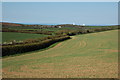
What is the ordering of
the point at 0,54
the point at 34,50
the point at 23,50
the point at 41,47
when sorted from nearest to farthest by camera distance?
1. the point at 0,54
2. the point at 23,50
3. the point at 34,50
4. the point at 41,47

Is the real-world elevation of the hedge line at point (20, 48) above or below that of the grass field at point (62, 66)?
above

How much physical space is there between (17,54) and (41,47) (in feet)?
21.0

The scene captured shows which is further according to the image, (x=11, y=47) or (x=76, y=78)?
(x=11, y=47)

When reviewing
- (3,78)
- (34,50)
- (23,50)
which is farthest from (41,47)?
(3,78)

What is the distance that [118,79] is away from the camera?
9445 mm

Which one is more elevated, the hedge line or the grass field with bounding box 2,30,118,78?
the hedge line

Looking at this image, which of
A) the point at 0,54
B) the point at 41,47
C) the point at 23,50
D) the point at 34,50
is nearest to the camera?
the point at 0,54

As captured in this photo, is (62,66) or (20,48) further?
(20,48)

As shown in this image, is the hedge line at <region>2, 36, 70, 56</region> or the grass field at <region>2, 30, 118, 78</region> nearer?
the grass field at <region>2, 30, 118, 78</region>

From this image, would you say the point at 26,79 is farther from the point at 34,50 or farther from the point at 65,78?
the point at 34,50

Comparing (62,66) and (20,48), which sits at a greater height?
(20,48)

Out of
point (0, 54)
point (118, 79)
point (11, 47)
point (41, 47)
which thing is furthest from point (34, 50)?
point (118, 79)

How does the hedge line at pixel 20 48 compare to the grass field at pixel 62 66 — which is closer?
the grass field at pixel 62 66

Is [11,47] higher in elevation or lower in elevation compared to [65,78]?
Answer: higher
